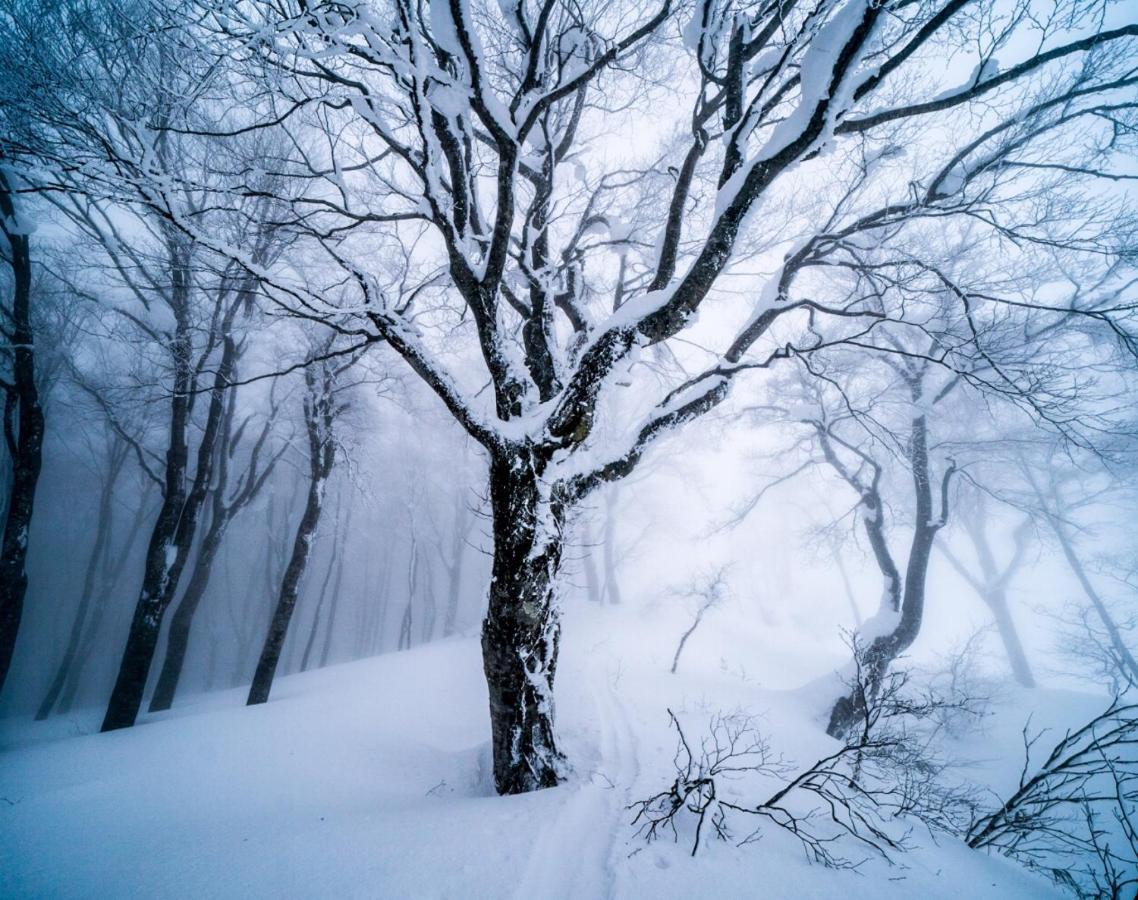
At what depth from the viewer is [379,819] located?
3152mm

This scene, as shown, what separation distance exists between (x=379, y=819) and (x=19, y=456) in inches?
333

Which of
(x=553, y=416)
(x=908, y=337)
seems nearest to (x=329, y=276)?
(x=553, y=416)

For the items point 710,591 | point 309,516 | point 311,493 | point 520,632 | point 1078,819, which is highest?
point 311,493

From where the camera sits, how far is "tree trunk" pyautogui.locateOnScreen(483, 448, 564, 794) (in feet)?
11.4

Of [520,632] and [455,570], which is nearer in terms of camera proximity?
[520,632]

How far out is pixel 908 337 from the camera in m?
8.16

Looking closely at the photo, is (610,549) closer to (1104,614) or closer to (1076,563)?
(1104,614)

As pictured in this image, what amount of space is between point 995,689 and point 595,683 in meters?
12.6

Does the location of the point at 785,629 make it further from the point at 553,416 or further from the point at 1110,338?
the point at 553,416

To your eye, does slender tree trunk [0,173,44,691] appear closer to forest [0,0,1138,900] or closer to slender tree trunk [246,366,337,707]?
forest [0,0,1138,900]

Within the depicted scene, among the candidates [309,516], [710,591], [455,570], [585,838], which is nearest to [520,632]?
[585,838]

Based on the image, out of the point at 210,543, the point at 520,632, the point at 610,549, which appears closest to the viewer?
the point at 520,632

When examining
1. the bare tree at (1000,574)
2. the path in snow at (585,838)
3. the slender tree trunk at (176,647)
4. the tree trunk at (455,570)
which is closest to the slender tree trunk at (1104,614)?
the bare tree at (1000,574)

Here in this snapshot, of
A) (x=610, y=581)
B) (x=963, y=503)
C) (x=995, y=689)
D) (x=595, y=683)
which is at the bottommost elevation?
(x=995, y=689)
